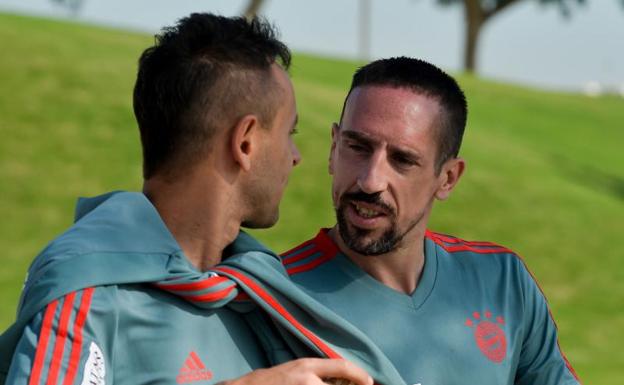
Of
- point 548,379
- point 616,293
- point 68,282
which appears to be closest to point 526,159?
point 616,293

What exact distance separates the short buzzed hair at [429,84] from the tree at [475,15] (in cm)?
4862

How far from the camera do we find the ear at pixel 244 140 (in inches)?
130

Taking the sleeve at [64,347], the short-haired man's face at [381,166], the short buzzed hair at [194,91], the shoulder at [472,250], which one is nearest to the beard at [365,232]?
the short-haired man's face at [381,166]

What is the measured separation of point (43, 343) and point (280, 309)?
70cm

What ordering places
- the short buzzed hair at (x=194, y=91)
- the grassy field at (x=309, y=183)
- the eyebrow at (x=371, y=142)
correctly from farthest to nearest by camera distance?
the grassy field at (x=309, y=183), the eyebrow at (x=371, y=142), the short buzzed hair at (x=194, y=91)

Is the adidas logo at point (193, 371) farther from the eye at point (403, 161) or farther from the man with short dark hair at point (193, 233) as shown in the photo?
the eye at point (403, 161)

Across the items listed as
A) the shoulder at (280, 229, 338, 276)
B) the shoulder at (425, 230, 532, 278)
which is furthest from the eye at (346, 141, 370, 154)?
the shoulder at (425, 230, 532, 278)

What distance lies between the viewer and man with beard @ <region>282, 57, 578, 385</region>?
13.7 ft

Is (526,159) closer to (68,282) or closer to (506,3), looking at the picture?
(68,282)

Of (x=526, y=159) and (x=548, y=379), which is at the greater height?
(x=548, y=379)

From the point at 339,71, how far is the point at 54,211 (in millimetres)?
15921

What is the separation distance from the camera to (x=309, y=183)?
21312 millimetres

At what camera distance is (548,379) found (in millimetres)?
4363

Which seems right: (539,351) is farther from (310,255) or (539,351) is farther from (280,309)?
(280,309)
